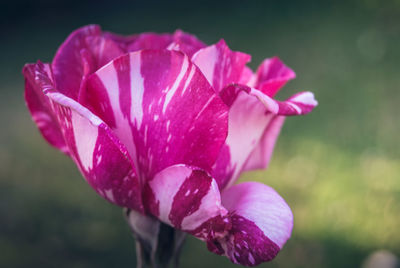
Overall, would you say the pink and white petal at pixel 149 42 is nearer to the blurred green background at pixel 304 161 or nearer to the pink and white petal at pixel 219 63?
the pink and white petal at pixel 219 63

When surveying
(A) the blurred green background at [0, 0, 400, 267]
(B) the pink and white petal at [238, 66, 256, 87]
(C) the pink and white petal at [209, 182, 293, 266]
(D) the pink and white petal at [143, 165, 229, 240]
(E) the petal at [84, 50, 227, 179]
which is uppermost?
(E) the petal at [84, 50, 227, 179]

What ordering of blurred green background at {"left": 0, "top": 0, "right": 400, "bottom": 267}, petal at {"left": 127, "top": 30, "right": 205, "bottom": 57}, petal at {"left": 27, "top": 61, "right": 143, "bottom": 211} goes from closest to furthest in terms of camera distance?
petal at {"left": 27, "top": 61, "right": 143, "bottom": 211}
petal at {"left": 127, "top": 30, "right": 205, "bottom": 57}
blurred green background at {"left": 0, "top": 0, "right": 400, "bottom": 267}

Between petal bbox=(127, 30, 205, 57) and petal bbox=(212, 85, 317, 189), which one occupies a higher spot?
petal bbox=(127, 30, 205, 57)

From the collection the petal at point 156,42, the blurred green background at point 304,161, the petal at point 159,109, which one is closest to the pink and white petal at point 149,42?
the petal at point 156,42

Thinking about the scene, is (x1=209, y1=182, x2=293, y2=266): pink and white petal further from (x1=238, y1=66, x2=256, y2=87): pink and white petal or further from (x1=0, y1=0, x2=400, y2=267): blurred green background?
(x1=0, y1=0, x2=400, y2=267): blurred green background

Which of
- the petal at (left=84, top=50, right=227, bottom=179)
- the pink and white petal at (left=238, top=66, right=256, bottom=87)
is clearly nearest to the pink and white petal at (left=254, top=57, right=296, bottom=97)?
the pink and white petal at (left=238, top=66, right=256, bottom=87)

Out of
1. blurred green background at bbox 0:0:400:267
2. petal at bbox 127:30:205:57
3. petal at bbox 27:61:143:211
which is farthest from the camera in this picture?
blurred green background at bbox 0:0:400:267

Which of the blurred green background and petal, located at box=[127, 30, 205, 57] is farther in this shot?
the blurred green background

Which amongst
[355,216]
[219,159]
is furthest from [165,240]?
[355,216]

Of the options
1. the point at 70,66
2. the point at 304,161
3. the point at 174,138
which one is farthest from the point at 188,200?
the point at 304,161

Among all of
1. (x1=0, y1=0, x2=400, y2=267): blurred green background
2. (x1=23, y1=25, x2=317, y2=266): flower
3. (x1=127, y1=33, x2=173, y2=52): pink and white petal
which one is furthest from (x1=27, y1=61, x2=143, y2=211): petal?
(x1=0, y1=0, x2=400, y2=267): blurred green background
